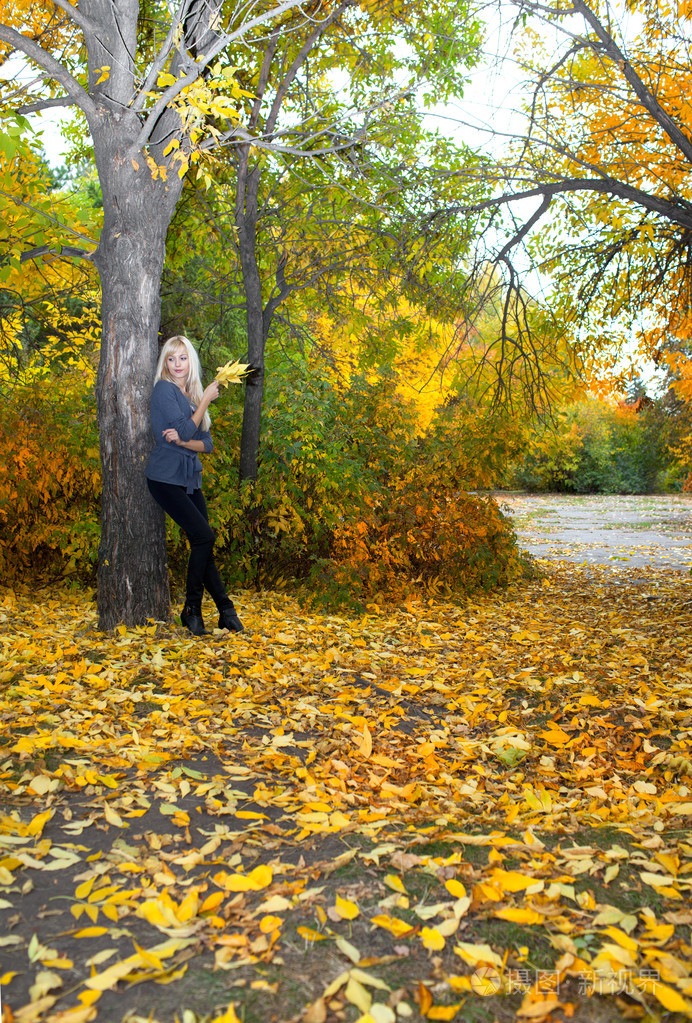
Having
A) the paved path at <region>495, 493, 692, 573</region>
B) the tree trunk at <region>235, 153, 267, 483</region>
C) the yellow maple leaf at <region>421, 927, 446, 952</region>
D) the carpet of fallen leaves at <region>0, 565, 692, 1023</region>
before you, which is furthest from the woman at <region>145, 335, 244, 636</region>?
the paved path at <region>495, 493, 692, 573</region>

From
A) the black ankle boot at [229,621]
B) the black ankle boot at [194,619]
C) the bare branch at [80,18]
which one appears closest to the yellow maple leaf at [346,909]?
the black ankle boot at [194,619]

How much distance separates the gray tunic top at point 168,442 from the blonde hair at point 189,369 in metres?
0.13

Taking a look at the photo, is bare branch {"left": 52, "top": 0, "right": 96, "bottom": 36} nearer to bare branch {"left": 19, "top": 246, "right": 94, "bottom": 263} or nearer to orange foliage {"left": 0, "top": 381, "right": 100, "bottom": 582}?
bare branch {"left": 19, "top": 246, "right": 94, "bottom": 263}

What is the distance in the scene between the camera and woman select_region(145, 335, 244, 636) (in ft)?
16.8

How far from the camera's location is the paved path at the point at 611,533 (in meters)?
11.5

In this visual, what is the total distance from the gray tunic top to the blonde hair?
0.43 feet

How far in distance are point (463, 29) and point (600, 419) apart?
3090 centimetres

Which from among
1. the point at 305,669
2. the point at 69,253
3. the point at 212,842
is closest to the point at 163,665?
the point at 305,669

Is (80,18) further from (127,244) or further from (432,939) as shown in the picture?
(432,939)

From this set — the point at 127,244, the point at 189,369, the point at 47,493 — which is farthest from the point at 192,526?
the point at 47,493

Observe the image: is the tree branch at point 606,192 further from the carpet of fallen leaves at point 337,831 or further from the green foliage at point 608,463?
the green foliage at point 608,463

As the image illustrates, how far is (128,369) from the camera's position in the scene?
538cm

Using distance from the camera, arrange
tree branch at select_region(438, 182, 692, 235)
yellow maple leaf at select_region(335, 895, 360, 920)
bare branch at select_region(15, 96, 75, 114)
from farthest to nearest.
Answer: tree branch at select_region(438, 182, 692, 235) → bare branch at select_region(15, 96, 75, 114) → yellow maple leaf at select_region(335, 895, 360, 920)

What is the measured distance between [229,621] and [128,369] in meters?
2.02
